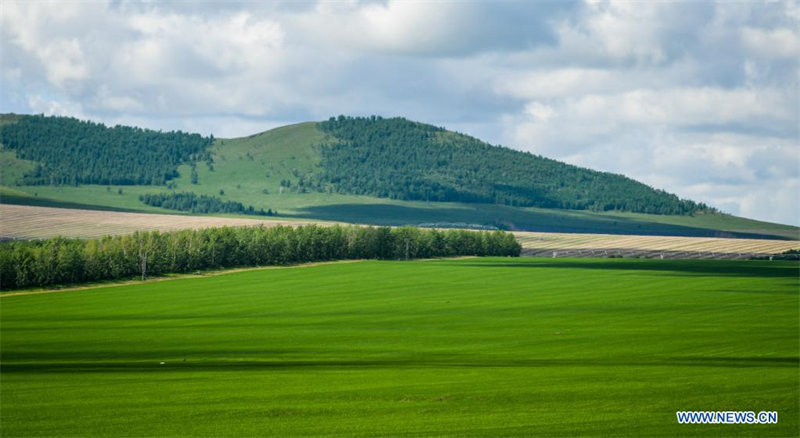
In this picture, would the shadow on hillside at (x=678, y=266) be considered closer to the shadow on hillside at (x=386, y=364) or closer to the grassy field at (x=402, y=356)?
the grassy field at (x=402, y=356)

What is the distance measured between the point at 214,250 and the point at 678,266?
6236 cm

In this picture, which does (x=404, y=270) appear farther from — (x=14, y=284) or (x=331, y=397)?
(x=331, y=397)

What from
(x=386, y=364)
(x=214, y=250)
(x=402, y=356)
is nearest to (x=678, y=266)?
(x=214, y=250)

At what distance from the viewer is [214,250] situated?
138 meters

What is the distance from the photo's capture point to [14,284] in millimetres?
109000

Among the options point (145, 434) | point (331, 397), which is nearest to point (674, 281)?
point (331, 397)

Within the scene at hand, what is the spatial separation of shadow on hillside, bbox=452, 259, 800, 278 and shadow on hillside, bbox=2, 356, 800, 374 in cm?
7495

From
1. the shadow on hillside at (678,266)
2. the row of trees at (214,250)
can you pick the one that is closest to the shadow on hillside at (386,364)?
the row of trees at (214,250)

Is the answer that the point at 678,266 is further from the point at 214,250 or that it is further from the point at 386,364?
the point at 386,364

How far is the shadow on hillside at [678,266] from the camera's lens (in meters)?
131

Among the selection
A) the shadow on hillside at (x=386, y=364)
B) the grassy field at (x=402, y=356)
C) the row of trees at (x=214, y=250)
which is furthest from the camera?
the row of trees at (x=214, y=250)

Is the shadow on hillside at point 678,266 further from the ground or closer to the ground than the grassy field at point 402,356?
further from the ground

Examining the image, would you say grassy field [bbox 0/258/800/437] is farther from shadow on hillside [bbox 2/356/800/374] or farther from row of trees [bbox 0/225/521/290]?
row of trees [bbox 0/225/521/290]

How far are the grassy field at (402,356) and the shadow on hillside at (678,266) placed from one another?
263 inches
